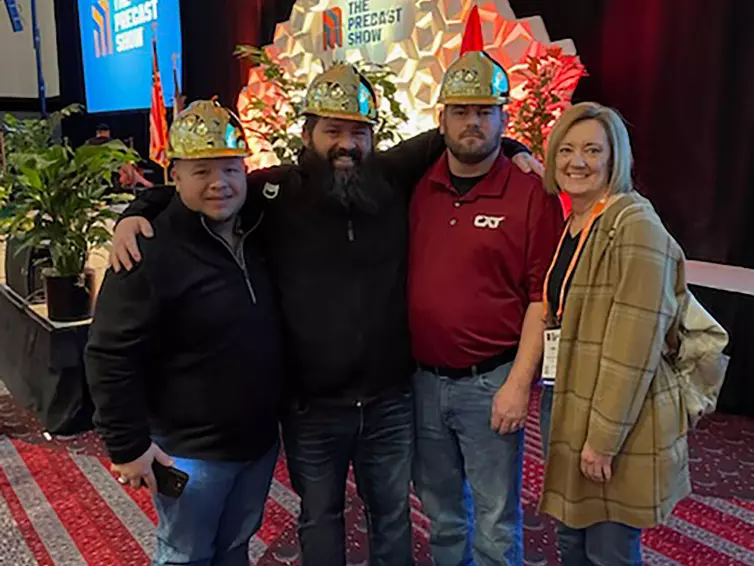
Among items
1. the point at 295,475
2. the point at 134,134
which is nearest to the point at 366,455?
the point at 295,475

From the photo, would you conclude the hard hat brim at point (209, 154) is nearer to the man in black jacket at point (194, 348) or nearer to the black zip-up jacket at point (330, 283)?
the man in black jacket at point (194, 348)

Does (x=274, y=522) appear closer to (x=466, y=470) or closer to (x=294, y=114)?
(x=466, y=470)

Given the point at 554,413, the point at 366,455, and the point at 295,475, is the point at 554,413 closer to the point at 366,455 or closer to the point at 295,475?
the point at 366,455

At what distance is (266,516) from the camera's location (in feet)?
8.88

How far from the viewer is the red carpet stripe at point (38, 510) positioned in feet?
8.18

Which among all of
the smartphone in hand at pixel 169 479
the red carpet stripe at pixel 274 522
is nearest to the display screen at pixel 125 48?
the red carpet stripe at pixel 274 522

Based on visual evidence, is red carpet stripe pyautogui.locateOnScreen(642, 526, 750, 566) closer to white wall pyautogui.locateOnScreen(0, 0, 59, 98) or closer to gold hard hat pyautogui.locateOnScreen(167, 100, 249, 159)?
gold hard hat pyautogui.locateOnScreen(167, 100, 249, 159)

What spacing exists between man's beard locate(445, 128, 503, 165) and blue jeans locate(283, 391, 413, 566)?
593mm

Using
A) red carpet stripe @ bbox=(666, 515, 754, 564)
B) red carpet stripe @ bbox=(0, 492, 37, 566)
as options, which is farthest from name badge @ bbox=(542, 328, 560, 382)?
red carpet stripe @ bbox=(0, 492, 37, 566)

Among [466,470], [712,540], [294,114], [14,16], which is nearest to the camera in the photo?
[466,470]

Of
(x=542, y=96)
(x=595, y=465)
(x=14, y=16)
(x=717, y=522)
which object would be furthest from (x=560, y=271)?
(x=14, y=16)

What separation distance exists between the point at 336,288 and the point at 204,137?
45 cm

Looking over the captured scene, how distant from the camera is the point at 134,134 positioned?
9.77 meters

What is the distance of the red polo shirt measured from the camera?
1730 millimetres
